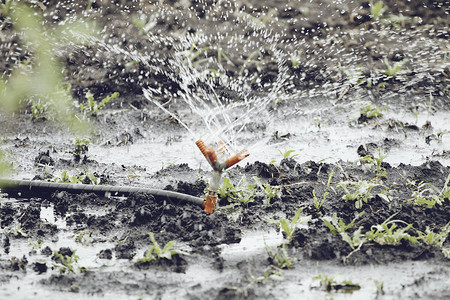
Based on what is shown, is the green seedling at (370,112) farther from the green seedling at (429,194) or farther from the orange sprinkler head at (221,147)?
the orange sprinkler head at (221,147)

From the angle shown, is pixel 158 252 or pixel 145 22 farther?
pixel 145 22

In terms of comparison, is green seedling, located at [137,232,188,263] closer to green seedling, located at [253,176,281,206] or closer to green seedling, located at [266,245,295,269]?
green seedling, located at [266,245,295,269]

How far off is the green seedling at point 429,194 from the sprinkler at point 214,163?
103 centimetres

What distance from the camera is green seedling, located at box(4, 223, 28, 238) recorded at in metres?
2.61

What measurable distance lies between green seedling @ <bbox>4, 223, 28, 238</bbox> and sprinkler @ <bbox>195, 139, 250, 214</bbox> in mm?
950

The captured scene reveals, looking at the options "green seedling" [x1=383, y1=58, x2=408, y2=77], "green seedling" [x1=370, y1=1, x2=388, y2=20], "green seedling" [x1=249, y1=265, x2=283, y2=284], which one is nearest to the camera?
"green seedling" [x1=249, y1=265, x2=283, y2=284]

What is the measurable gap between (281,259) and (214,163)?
24.0 inches

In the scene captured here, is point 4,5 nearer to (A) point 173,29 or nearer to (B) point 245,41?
(A) point 173,29

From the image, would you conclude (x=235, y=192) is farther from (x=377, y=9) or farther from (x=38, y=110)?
(x=377, y=9)

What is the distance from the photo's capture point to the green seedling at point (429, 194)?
276 centimetres

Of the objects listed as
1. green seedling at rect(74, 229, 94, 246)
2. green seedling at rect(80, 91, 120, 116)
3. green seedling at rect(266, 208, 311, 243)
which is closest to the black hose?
green seedling at rect(74, 229, 94, 246)

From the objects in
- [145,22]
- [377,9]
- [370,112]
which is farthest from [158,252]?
[377,9]

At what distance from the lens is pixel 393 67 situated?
495 cm

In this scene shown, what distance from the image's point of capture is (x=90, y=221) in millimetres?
2742
